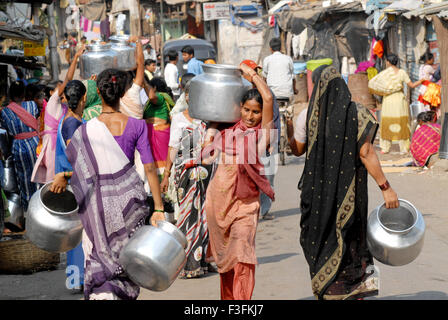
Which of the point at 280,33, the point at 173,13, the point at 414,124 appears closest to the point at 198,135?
the point at 414,124

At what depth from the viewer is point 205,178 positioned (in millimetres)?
6629

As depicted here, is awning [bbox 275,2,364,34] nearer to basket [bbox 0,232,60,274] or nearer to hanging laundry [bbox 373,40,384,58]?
hanging laundry [bbox 373,40,384,58]

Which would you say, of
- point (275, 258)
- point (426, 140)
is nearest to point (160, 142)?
point (275, 258)

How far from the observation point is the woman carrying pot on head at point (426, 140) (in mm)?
11406

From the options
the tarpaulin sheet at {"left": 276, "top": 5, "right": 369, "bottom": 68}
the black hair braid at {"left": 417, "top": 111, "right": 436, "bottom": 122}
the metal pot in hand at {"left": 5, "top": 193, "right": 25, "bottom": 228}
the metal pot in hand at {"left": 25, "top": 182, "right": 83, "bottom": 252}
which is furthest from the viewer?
the tarpaulin sheet at {"left": 276, "top": 5, "right": 369, "bottom": 68}

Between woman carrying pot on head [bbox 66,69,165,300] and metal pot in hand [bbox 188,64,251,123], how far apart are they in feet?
1.74

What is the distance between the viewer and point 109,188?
4.42m

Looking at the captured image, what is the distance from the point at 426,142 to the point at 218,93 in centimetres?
737

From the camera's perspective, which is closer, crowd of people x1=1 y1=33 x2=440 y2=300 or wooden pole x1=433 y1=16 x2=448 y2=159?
crowd of people x1=1 y1=33 x2=440 y2=300

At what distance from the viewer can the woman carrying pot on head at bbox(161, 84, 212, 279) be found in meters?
6.57

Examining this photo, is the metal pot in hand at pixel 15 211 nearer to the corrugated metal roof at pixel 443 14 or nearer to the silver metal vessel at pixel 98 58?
the silver metal vessel at pixel 98 58

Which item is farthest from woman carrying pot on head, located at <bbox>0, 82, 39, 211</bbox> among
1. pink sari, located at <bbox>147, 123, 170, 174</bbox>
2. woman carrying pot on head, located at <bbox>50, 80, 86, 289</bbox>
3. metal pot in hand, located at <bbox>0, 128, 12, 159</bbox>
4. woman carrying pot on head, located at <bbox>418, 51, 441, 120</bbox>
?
woman carrying pot on head, located at <bbox>418, 51, 441, 120</bbox>

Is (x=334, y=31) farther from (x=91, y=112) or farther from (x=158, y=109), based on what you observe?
(x=91, y=112)

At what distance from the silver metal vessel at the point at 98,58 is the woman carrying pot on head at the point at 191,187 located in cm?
82
